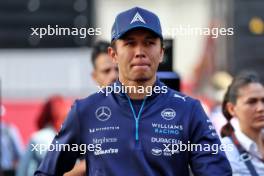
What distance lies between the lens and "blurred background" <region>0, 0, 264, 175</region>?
12281 mm

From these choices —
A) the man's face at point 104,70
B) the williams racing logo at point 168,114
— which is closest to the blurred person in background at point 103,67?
the man's face at point 104,70

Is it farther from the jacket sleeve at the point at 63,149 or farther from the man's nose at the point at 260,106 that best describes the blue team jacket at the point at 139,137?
the man's nose at the point at 260,106

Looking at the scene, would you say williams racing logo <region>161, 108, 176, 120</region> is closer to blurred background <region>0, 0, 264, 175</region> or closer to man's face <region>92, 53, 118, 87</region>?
man's face <region>92, 53, 118, 87</region>

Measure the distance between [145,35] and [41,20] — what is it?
11.3m

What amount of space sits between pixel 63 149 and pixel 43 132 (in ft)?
10.7

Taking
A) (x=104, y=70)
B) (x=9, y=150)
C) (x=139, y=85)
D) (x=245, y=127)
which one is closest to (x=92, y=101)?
(x=139, y=85)

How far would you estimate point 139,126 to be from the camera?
12.2ft

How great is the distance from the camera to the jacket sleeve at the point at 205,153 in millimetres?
3727

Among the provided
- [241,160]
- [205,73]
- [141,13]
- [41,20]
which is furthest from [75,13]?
[141,13]

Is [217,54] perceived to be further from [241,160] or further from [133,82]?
[133,82]

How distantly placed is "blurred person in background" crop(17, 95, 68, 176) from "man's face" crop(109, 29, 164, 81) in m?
2.99

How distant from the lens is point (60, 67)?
14672 millimetres

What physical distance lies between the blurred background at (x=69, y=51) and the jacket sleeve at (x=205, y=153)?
7.70 meters

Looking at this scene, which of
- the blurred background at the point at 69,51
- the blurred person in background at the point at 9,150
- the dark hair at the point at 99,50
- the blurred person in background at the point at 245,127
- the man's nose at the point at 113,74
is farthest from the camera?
the blurred background at the point at 69,51
